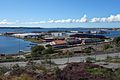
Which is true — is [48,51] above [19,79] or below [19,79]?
below

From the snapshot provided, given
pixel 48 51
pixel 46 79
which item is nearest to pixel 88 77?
pixel 46 79

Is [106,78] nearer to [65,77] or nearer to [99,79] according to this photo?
[99,79]

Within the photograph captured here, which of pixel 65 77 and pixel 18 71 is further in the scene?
pixel 18 71

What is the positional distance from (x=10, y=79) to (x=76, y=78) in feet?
11.0

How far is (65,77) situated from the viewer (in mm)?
15633

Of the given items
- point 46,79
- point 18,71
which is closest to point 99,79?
point 46,79

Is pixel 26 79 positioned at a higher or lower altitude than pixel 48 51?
higher

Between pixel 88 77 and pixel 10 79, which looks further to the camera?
pixel 88 77

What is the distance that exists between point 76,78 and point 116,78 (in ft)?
6.86

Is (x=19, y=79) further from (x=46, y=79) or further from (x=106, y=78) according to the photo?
(x=106, y=78)

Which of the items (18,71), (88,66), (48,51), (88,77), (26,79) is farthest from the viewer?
(48,51)

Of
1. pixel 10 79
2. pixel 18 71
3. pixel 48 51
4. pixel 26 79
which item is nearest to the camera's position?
pixel 26 79

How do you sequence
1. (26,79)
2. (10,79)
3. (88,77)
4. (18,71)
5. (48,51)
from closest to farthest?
(26,79), (10,79), (88,77), (18,71), (48,51)

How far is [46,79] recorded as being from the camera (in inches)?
599
